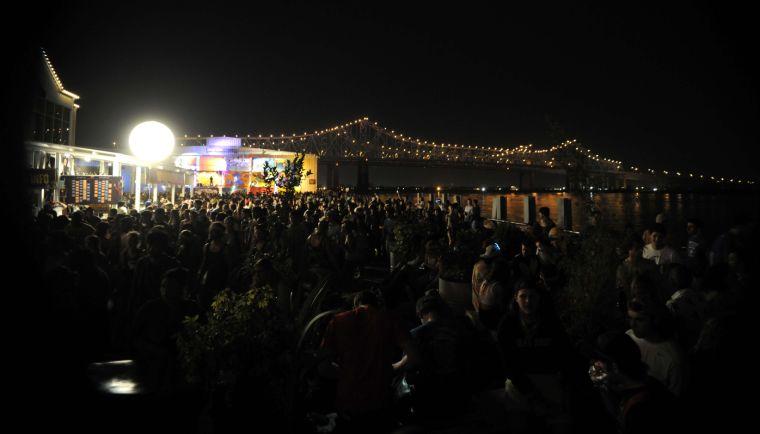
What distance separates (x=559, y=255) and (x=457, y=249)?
142 centimetres

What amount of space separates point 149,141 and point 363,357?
7039 millimetres

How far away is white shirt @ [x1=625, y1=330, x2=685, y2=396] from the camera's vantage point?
3.12m

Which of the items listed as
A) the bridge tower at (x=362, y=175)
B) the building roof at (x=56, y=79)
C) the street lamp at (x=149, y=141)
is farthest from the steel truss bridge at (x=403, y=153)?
the street lamp at (x=149, y=141)

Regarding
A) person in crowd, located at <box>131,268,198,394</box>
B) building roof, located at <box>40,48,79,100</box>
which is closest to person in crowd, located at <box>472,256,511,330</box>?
person in crowd, located at <box>131,268,198,394</box>

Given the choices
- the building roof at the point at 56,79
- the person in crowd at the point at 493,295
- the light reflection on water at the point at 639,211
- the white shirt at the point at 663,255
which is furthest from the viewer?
the building roof at the point at 56,79

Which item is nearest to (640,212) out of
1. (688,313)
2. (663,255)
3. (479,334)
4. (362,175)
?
(362,175)

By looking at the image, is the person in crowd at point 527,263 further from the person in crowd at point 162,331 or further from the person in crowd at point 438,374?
the person in crowd at point 162,331

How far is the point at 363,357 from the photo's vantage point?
9.78 ft

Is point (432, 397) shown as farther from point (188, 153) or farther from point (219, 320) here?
point (188, 153)

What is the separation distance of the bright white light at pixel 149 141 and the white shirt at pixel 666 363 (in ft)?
26.2

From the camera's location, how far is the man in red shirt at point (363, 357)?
9.80 feet

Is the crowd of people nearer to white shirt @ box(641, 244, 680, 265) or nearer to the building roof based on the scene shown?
white shirt @ box(641, 244, 680, 265)

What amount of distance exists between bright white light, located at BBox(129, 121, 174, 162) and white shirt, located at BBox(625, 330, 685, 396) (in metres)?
7.97

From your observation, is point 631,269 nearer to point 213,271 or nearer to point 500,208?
point 213,271
